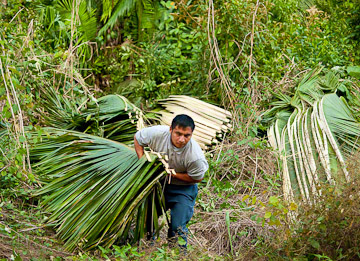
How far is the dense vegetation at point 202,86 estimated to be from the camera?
4.00m

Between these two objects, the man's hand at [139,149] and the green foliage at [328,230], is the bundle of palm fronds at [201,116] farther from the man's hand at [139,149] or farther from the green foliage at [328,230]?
the green foliage at [328,230]

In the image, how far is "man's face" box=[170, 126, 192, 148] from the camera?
14.4 ft

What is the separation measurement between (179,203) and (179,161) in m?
0.37

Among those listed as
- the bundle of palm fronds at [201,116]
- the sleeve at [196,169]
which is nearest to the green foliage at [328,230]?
the sleeve at [196,169]

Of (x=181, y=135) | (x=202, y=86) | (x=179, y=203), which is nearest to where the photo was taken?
(x=181, y=135)

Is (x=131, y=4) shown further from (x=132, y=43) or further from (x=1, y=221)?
(x=1, y=221)

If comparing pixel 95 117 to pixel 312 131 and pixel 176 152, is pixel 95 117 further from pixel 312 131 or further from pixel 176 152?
pixel 312 131

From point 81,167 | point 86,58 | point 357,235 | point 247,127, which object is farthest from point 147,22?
point 357,235

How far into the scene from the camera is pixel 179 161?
4512 mm

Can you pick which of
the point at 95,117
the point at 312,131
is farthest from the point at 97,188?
the point at 312,131

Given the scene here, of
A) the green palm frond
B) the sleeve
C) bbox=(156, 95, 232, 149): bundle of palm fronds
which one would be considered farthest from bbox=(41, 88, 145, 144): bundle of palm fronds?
the sleeve

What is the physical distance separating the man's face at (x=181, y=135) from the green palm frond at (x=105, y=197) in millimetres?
234

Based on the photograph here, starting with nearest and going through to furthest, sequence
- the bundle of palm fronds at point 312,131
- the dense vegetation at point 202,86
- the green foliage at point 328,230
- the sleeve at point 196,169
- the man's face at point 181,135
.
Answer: the green foliage at point 328,230 < the dense vegetation at point 202,86 < the man's face at point 181,135 < the sleeve at point 196,169 < the bundle of palm fronds at point 312,131

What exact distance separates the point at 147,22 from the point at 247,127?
3.18 metres
